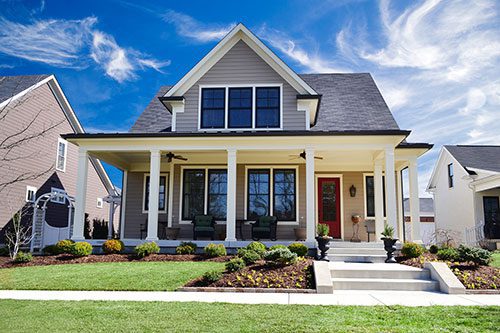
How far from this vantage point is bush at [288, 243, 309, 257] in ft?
37.1

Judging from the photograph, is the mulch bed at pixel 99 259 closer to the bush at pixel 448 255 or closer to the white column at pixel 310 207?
the white column at pixel 310 207

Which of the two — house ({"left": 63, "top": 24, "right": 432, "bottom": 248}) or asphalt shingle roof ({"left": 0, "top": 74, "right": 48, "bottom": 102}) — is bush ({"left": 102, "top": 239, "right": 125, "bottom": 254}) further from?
→ asphalt shingle roof ({"left": 0, "top": 74, "right": 48, "bottom": 102})

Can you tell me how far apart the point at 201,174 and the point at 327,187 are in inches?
194

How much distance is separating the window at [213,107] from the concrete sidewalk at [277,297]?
25.7 feet

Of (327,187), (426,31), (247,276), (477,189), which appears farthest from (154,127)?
(477,189)

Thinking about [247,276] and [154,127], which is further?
[154,127]

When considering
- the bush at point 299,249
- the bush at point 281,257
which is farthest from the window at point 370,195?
the bush at point 281,257

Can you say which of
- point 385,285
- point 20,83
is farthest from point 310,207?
point 20,83

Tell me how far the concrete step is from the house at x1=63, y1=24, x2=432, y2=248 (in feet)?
12.5

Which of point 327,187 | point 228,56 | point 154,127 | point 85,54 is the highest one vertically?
point 85,54

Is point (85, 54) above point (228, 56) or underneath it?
above

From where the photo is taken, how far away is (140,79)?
2383cm

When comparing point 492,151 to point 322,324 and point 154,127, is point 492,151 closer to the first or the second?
point 154,127

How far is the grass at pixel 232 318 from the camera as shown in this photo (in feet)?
16.7
